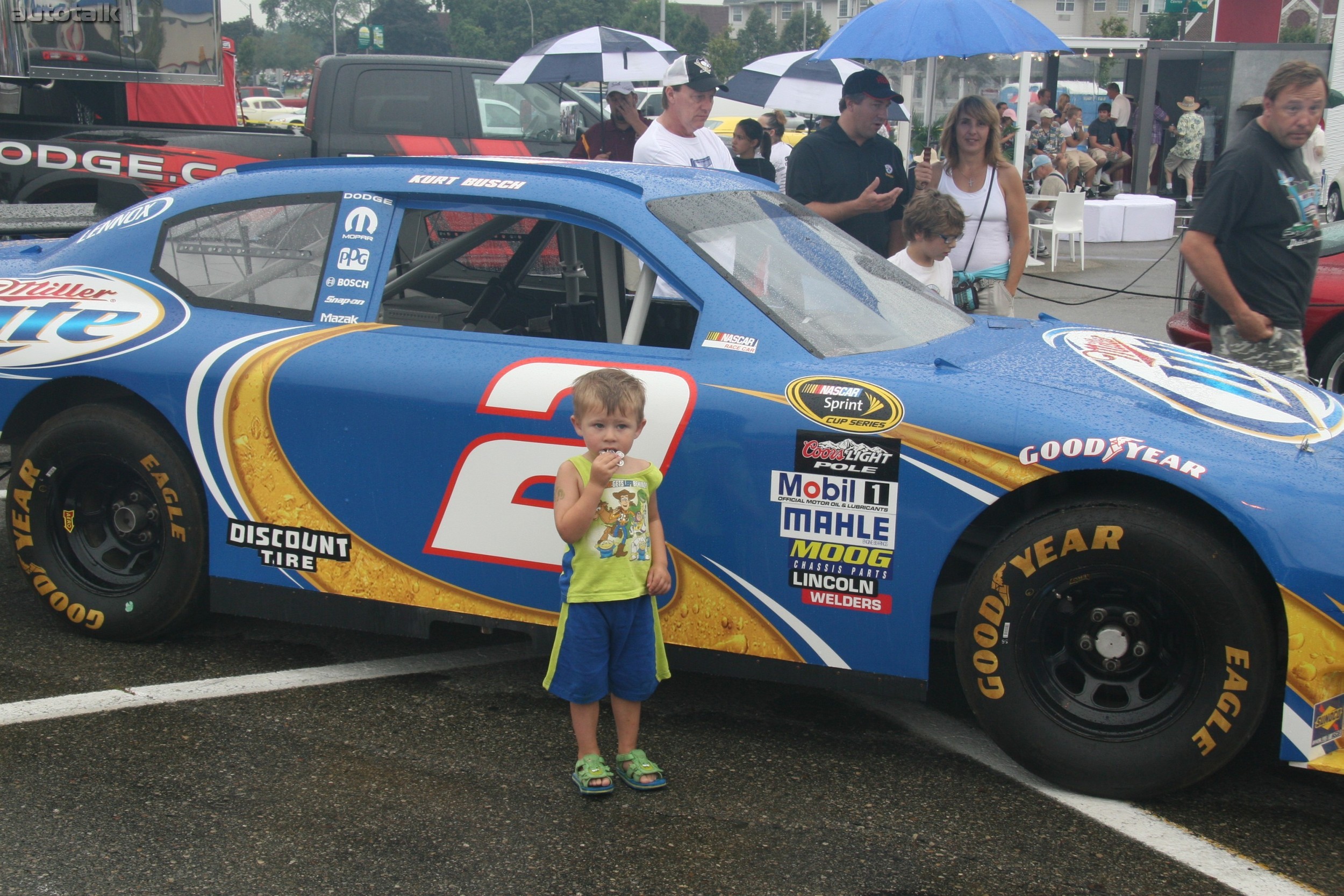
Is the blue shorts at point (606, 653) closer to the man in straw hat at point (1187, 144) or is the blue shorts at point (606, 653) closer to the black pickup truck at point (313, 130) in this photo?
the black pickup truck at point (313, 130)

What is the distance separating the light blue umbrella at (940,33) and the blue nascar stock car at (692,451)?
2642 mm

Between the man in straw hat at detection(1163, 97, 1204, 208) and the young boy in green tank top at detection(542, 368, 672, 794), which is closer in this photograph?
the young boy in green tank top at detection(542, 368, 672, 794)

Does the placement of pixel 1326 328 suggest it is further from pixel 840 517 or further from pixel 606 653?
pixel 606 653

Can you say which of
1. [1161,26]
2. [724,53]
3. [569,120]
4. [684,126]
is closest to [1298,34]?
[1161,26]

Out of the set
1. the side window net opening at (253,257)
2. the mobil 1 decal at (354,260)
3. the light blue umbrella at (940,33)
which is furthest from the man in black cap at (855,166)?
the side window net opening at (253,257)

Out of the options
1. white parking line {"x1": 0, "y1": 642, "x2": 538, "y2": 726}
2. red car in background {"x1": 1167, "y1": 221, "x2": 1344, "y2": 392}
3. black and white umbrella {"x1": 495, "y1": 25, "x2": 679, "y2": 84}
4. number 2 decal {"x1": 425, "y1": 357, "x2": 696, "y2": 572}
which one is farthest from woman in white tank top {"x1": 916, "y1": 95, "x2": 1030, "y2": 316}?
black and white umbrella {"x1": 495, "y1": 25, "x2": 679, "y2": 84}

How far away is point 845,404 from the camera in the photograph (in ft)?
11.2

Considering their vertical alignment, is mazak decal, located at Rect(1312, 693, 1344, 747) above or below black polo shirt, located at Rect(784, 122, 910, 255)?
below

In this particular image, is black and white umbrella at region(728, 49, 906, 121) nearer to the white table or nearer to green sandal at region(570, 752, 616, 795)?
the white table

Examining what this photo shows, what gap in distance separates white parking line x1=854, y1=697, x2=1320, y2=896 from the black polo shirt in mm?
2808

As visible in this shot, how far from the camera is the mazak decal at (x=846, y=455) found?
3.34 metres

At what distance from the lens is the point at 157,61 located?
1153 cm

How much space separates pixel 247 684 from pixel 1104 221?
15.1 meters

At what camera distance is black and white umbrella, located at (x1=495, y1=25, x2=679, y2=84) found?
32.3 feet
